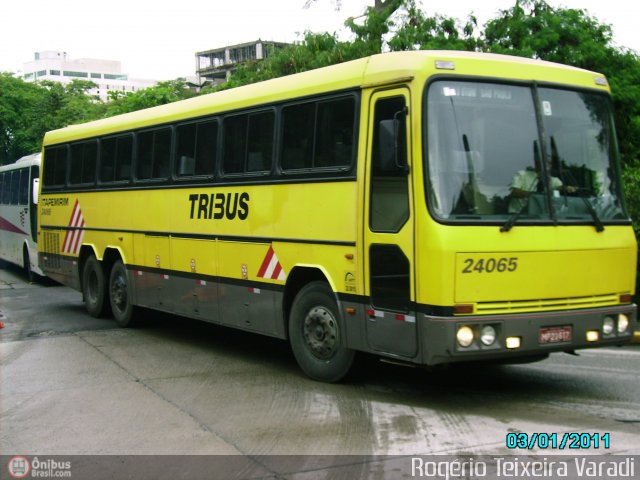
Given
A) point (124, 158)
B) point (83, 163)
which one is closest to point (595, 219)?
point (124, 158)

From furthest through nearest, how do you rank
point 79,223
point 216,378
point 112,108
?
point 112,108 < point 79,223 < point 216,378

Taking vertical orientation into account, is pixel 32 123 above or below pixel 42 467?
above

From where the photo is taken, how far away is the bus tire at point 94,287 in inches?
573

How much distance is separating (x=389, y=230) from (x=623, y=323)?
2.43m

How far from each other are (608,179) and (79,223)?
9879 mm

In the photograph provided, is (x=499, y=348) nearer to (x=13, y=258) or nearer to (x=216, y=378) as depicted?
(x=216, y=378)

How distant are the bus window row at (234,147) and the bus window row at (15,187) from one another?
884 centimetres

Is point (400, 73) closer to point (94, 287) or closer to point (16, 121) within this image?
point (94, 287)

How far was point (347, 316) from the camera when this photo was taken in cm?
862

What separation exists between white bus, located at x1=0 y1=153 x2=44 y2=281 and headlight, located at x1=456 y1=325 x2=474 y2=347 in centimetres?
1700

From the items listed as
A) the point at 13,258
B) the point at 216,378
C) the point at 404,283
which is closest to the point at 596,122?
the point at 404,283

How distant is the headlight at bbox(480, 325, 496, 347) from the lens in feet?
24.6

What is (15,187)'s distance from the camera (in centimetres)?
2491

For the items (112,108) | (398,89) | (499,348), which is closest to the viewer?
(499,348)
